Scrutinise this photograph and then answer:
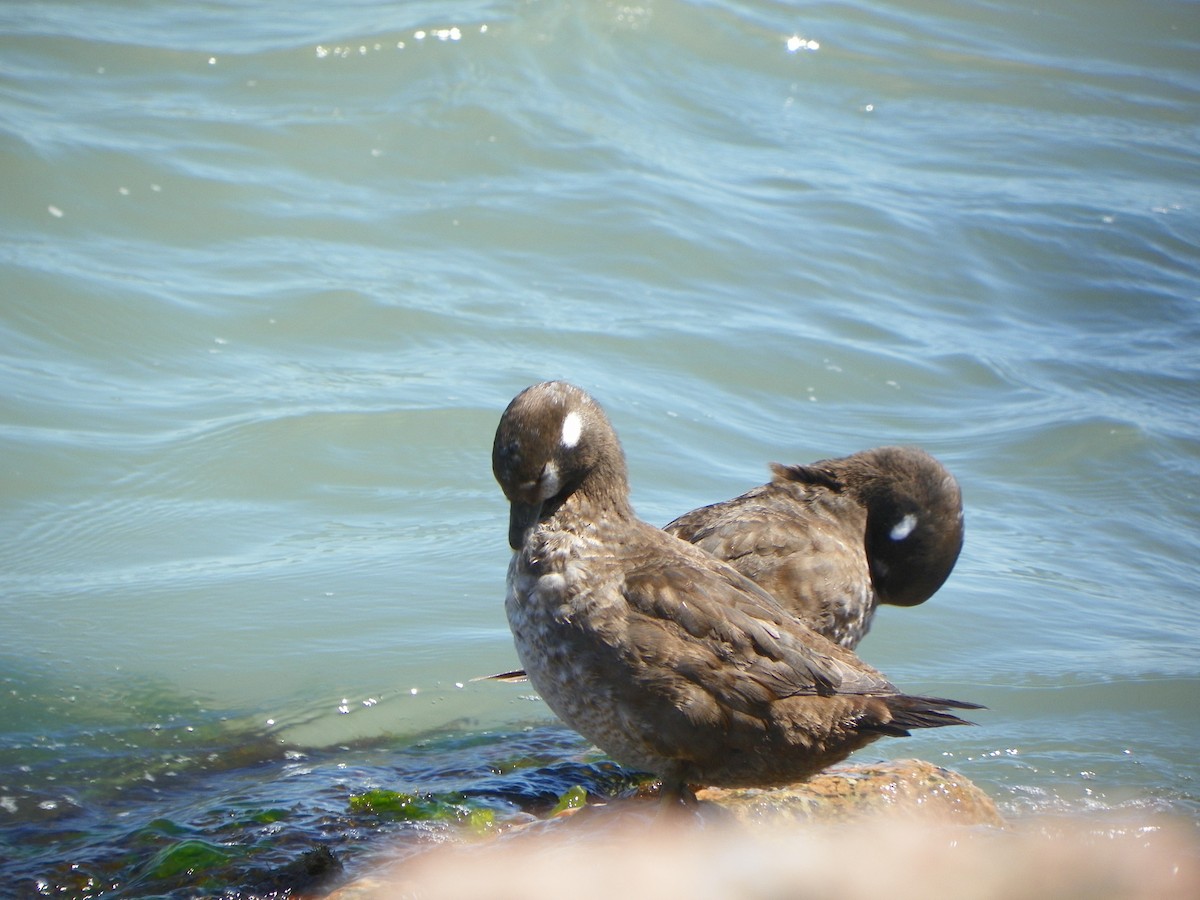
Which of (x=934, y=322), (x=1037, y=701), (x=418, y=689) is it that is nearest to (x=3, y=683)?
(x=418, y=689)

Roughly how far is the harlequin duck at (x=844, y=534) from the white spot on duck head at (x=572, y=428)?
3.00ft

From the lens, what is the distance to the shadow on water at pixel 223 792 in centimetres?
411

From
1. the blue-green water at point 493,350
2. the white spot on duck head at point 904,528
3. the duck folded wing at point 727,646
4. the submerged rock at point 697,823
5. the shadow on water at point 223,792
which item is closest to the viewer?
the submerged rock at point 697,823

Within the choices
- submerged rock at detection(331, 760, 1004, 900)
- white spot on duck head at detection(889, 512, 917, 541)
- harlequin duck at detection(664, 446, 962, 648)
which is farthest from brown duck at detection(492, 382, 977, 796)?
white spot on duck head at detection(889, 512, 917, 541)

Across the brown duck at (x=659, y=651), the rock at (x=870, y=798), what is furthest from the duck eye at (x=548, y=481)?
the rock at (x=870, y=798)

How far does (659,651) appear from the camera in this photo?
436 centimetres

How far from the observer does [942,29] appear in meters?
18.0

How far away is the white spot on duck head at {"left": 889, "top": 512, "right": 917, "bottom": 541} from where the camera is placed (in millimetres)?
5906

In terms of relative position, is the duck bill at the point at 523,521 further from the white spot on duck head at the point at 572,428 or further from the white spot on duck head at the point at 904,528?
the white spot on duck head at the point at 904,528

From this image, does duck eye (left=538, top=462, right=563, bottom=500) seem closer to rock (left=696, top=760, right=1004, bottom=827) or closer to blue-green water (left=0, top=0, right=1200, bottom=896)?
blue-green water (left=0, top=0, right=1200, bottom=896)

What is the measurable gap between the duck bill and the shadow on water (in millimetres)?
931

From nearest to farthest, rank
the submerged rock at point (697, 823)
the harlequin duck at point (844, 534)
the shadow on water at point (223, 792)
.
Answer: the submerged rock at point (697, 823) → the shadow on water at point (223, 792) → the harlequin duck at point (844, 534)

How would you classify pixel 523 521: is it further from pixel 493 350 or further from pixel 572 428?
pixel 493 350

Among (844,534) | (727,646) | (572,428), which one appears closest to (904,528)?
(844,534)
